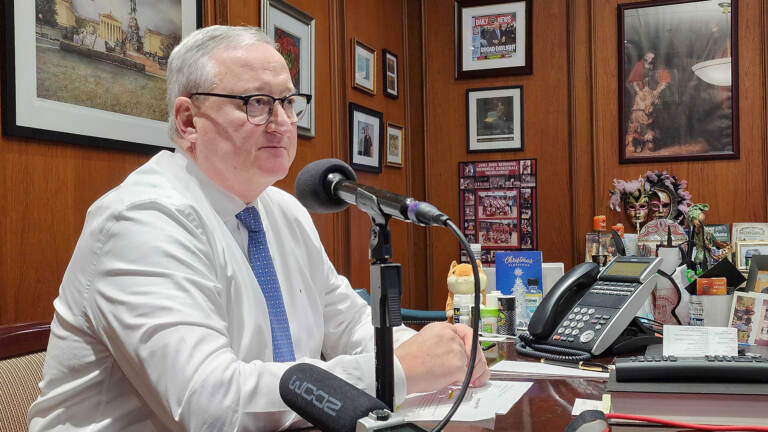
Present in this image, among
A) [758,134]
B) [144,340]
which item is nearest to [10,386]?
[144,340]

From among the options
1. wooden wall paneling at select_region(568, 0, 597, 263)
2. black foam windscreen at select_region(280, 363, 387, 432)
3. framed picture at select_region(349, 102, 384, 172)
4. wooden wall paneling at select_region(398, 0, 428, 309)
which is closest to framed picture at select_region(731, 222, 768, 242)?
wooden wall paneling at select_region(568, 0, 597, 263)

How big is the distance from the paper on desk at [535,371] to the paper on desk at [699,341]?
0.63ft

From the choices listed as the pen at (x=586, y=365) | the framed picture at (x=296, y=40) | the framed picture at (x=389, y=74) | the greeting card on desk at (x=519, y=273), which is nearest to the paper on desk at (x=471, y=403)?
the pen at (x=586, y=365)

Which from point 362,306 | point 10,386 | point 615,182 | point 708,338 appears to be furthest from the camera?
point 615,182

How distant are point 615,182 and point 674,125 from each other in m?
0.50

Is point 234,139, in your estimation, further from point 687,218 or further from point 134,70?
point 687,218

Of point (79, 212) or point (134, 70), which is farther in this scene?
point (134, 70)

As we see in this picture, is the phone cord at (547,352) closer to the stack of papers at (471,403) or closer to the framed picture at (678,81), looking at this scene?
the stack of papers at (471,403)

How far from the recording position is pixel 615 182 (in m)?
4.05

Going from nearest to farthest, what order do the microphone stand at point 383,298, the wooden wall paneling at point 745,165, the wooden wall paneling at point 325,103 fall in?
the microphone stand at point 383,298
the wooden wall paneling at point 325,103
the wooden wall paneling at point 745,165

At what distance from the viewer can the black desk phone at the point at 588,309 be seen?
4.96 feet

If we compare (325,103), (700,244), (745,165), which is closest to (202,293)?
(325,103)

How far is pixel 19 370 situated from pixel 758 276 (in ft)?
6.27

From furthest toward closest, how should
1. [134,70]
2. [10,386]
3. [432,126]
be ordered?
1. [432,126]
2. [134,70]
3. [10,386]
